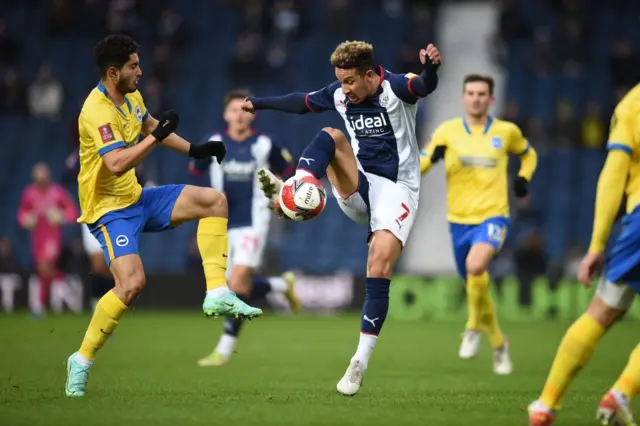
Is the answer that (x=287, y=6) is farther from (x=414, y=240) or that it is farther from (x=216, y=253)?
(x=216, y=253)

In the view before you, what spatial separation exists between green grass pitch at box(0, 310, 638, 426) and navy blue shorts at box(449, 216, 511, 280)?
1074 mm

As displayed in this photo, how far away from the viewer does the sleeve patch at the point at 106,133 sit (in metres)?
7.61

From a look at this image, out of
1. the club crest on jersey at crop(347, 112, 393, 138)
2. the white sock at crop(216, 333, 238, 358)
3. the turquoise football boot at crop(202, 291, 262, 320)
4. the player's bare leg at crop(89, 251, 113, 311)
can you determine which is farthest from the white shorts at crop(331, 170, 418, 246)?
the player's bare leg at crop(89, 251, 113, 311)

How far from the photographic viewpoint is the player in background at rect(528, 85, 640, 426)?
554 cm

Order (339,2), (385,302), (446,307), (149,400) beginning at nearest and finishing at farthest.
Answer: (149,400), (385,302), (446,307), (339,2)

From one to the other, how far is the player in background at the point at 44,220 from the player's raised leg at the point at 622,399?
1325cm

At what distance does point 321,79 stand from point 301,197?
15.7 meters

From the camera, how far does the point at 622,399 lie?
5.75 meters

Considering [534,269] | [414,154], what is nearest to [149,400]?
[414,154]

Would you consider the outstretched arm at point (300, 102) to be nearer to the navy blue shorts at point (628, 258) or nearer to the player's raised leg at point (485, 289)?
the player's raised leg at point (485, 289)

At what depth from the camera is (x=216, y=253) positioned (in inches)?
317

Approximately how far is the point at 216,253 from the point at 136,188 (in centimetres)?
77

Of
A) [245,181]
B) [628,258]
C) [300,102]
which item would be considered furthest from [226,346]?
[628,258]

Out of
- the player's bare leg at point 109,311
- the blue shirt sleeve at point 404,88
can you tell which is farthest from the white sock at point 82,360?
the blue shirt sleeve at point 404,88
